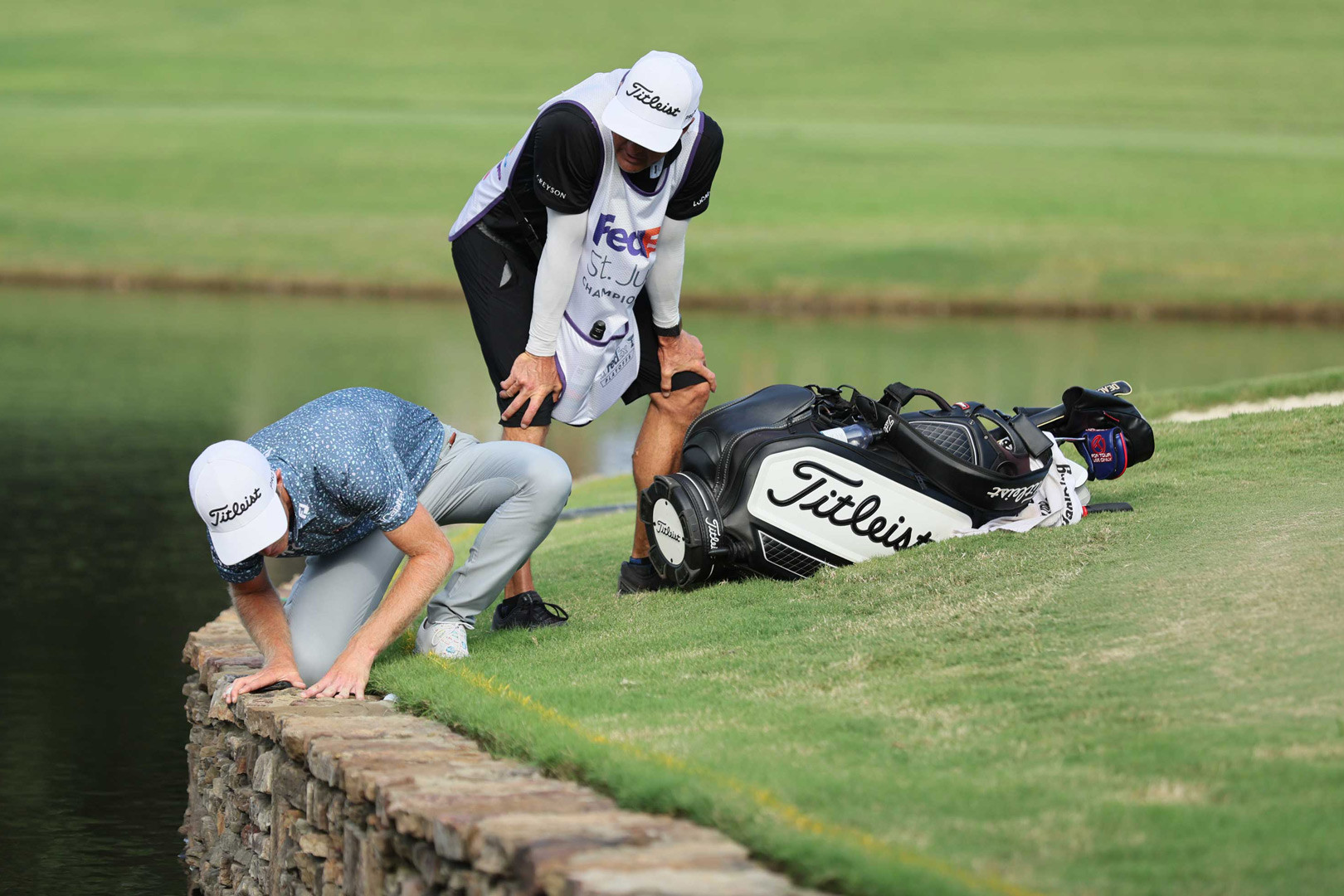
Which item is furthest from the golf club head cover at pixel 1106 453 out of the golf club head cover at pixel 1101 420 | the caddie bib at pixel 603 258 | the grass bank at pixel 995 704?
the caddie bib at pixel 603 258

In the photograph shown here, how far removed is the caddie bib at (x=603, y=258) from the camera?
19.4ft

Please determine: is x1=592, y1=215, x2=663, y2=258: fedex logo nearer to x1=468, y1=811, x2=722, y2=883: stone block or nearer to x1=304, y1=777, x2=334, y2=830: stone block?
x1=304, y1=777, x2=334, y2=830: stone block

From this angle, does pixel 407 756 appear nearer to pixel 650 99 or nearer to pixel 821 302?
pixel 650 99

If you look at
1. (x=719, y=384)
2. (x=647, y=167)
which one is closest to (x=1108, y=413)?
(x=647, y=167)

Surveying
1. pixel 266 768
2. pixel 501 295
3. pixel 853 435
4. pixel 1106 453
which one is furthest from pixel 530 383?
pixel 1106 453

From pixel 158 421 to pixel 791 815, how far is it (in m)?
15.6

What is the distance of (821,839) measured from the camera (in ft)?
10.8

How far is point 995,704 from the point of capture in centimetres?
430

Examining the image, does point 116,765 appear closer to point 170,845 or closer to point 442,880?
point 170,845

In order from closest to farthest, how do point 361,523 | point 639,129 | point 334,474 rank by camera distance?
point 334,474 → point 361,523 → point 639,129

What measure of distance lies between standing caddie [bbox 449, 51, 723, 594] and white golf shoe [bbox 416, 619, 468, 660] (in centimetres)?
63

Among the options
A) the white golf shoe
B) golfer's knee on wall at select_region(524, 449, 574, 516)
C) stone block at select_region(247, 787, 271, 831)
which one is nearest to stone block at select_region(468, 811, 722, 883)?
stone block at select_region(247, 787, 271, 831)

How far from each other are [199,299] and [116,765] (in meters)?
26.3

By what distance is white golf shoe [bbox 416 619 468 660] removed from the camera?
5.44m
